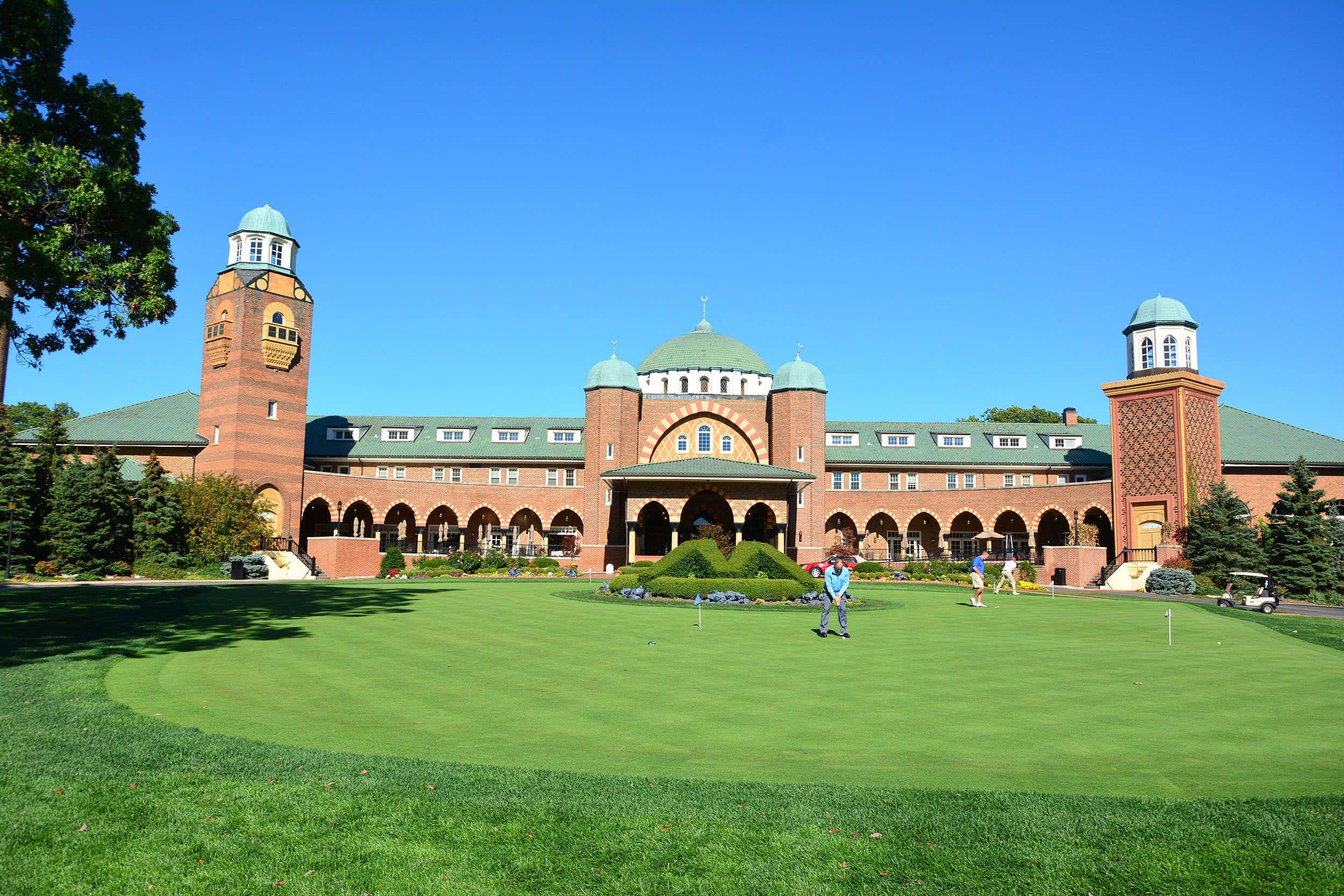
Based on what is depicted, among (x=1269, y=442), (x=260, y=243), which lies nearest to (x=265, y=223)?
(x=260, y=243)

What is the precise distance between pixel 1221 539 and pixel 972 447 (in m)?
20.8

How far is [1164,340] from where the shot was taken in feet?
151

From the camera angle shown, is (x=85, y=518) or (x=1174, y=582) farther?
(x=1174, y=582)

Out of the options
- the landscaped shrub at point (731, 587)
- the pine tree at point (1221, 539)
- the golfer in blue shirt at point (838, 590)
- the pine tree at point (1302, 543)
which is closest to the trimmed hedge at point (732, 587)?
the landscaped shrub at point (731, 587)

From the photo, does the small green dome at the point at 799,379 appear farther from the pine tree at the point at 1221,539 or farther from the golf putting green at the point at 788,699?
the golf putting green at the point at 788,699

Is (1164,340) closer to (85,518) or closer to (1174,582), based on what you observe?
(1174,582)

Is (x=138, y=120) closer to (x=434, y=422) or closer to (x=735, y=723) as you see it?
(x=735, y=723)

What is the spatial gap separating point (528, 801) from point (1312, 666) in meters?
13.2

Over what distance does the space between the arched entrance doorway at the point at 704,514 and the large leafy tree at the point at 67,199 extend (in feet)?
117

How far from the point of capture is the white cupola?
45844 millimetres

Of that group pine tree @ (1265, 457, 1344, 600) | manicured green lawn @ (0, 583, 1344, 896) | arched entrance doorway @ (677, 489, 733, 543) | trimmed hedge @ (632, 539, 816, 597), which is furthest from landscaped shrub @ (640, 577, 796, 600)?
pine tree @ (1265, 457, 1344, 600)

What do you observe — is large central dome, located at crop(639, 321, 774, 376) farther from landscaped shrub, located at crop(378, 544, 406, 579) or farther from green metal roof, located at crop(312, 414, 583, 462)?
landscaped shrub, located at crop(378, 544, 406, 579)

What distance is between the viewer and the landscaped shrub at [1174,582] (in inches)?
1448

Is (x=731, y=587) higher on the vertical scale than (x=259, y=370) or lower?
lower
